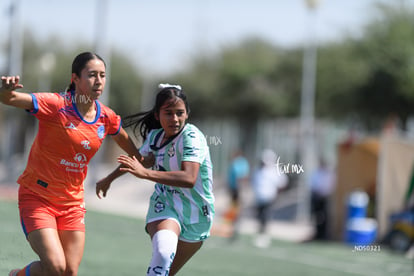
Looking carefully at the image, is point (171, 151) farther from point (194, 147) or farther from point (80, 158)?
point (80, 158)

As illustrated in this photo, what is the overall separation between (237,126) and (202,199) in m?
28.9

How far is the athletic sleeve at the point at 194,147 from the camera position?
571 cm

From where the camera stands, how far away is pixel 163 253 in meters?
5.54

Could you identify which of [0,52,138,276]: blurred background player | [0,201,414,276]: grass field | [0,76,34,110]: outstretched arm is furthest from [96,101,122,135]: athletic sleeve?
[0,201,414,276]: grass field

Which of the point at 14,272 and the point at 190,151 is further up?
the point at 190,151

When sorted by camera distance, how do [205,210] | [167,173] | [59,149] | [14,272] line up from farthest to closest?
[205,210] < [14,272] < [59,149] < [167,173]

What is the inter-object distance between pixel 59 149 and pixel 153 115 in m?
0.90

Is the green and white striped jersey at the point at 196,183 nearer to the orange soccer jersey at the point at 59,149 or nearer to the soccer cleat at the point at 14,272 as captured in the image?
the orange soccer jersey at the point at 59,149

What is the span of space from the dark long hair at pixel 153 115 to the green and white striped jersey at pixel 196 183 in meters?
0.25

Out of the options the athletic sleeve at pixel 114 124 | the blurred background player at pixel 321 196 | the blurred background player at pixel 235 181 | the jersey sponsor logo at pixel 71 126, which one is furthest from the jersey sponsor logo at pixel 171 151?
the blurred background player at pixel 321 196

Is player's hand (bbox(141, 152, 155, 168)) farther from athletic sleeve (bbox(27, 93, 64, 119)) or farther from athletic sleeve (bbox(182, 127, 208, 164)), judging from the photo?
athletic sleeve (bbox(27, 93, 64, 119))

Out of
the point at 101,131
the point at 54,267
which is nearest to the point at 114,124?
the point at 101,131

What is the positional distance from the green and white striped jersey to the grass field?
1538mm

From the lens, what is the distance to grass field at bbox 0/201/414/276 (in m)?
9.54
